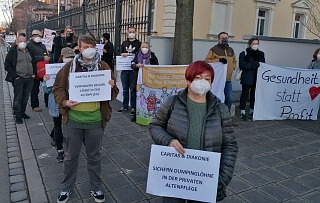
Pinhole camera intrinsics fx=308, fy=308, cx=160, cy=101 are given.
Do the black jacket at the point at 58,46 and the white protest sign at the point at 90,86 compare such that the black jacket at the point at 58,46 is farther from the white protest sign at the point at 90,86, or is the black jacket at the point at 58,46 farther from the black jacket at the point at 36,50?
the white protest sign at the point at 90,86

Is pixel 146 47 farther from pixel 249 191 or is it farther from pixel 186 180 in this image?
pixel 186 180

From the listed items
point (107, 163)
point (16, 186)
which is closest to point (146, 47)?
point (107, 163)

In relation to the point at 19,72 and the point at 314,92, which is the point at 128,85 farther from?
the point at 314,92

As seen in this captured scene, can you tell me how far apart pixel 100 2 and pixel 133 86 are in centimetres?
504

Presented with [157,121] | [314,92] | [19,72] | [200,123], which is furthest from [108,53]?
[200,123]

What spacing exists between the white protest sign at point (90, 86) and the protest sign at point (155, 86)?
9.97 ft

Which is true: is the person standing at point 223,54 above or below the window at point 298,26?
below

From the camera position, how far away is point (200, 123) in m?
2.42

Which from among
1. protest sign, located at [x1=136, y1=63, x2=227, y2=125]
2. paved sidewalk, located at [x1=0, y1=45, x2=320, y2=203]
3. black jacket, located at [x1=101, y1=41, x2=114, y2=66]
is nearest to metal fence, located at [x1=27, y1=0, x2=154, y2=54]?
black jacket, located at [x1=101, y1=41, x2=114, y2=66]

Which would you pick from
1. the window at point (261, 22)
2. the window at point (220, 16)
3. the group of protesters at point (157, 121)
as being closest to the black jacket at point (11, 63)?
the group of protesters at point (157, 121)

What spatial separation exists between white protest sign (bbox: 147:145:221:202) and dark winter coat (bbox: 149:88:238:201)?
4.0 inches

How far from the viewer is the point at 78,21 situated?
44.1 feet

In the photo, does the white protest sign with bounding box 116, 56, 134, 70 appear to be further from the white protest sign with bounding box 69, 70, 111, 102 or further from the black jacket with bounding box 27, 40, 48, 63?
the white protest sign with bounding box 69, 70, 111, 102

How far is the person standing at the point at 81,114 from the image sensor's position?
325 cm
